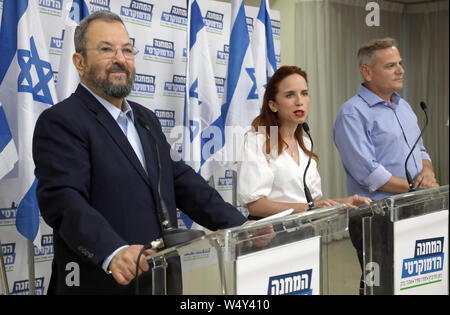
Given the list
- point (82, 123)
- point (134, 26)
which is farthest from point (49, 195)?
point (134, 26)

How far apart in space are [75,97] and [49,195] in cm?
44

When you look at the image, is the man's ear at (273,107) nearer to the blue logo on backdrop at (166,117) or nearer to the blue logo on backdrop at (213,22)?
the blue logo on backdrop at (166,117)

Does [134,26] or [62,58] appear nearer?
[62,58]

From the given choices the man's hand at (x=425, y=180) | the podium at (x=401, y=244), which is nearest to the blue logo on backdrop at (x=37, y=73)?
the man's hand at (x=425, y=180)

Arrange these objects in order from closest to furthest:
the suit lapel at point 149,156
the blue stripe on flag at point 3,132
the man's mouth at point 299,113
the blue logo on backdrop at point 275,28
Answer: the suit lapel at point 149,156 < the man's mouth at point 299,113 < the blue stripe on flag at point 3,132 < the blue logo on backdrop at point 275,28

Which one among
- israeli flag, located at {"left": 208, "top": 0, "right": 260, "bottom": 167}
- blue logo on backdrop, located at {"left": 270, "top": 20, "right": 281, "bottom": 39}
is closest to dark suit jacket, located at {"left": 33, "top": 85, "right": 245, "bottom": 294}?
israeli flag, located at {"left": 208, "top": 0, "right": 260, "bottom": 167}

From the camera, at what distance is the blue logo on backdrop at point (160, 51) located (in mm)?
4285

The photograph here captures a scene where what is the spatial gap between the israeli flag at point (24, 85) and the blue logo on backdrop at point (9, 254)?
0.33 meters

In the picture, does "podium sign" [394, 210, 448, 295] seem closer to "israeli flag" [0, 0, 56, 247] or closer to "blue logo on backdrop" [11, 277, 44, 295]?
"israeli flag" [0, 0, 56, 247]

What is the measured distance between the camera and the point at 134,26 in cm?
422

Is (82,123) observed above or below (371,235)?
above

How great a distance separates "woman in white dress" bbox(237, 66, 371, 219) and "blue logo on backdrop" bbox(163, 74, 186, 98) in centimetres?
160

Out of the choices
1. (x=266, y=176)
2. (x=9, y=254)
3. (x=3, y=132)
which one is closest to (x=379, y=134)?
(x=266, y=176)

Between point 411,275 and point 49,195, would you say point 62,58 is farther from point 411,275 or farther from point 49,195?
point 411,275
